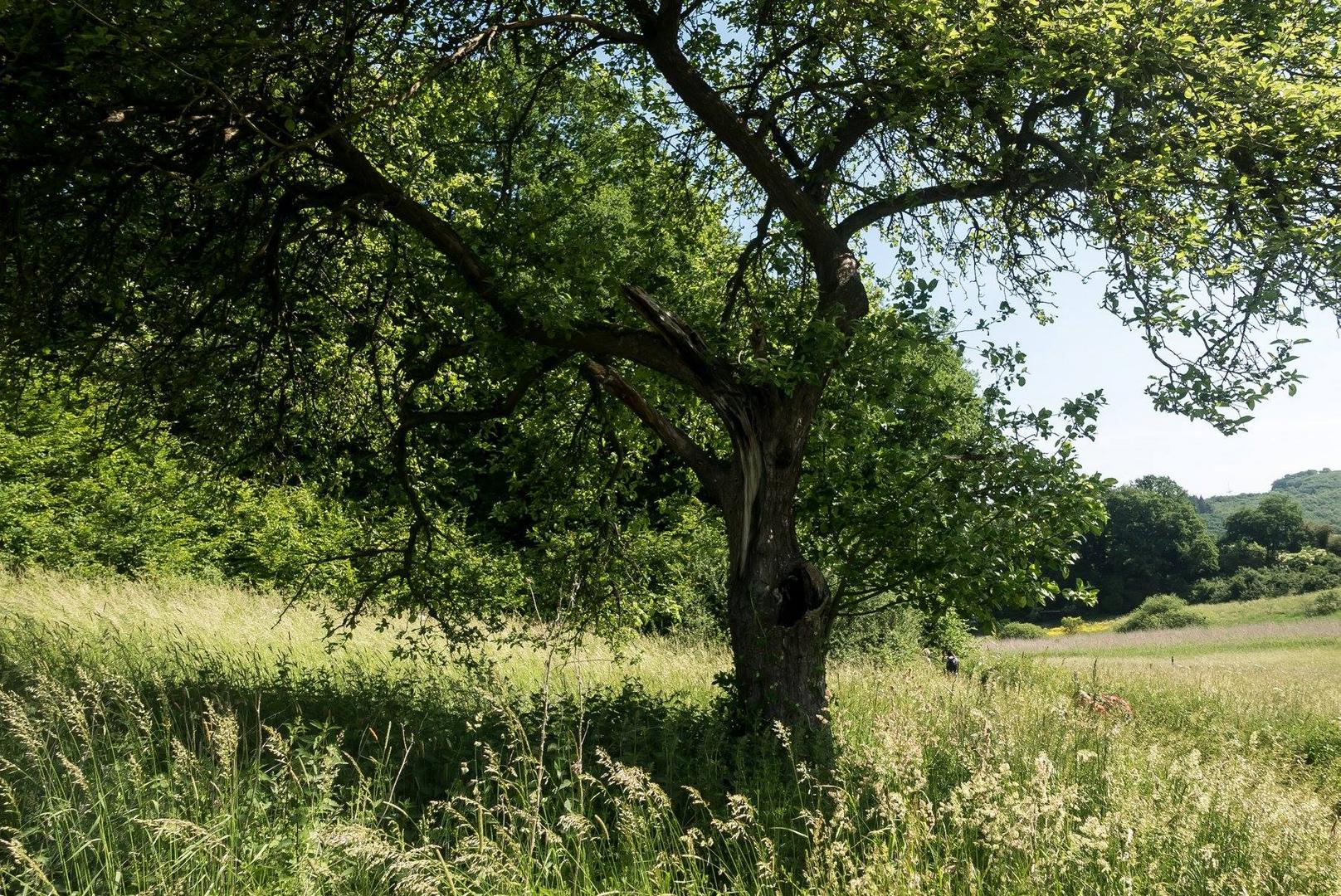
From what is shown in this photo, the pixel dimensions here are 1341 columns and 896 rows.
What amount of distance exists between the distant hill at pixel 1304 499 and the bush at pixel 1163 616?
24267mm

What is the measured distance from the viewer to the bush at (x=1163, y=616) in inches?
2276

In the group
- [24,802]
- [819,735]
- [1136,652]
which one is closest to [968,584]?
[819,735]

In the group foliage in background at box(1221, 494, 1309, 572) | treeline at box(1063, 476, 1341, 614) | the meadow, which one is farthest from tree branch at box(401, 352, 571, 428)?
foliage in background at box(1221, 494, 1309, 572)

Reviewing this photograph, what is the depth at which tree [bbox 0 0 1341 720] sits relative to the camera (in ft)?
23.2

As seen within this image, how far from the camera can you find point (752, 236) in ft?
34.0

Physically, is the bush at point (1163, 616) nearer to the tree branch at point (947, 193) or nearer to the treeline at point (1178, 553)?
the treeline at point (1178, 553)

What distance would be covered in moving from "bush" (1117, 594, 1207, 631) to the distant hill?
24.3 meters

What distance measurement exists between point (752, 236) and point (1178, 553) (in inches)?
2974

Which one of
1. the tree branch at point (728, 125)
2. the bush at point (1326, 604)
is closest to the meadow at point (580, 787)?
the tree branch at point (728, 125)

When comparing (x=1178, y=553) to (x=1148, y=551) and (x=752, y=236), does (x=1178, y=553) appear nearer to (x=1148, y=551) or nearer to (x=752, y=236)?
(x=1148, y=551)

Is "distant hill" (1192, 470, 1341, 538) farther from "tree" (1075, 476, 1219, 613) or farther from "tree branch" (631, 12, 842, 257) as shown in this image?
"tree branch" (631, 12, 842, 257)

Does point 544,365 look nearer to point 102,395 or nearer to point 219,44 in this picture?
point 219,44

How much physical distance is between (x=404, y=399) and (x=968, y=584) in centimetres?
511

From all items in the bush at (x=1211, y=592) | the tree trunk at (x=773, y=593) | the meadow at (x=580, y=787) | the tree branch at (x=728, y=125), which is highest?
the tree branch at (x=728, y=125)
